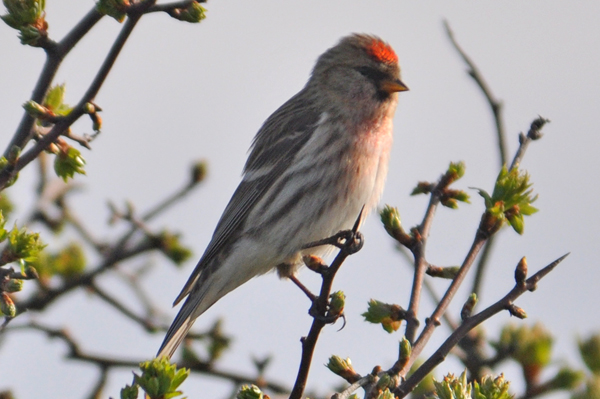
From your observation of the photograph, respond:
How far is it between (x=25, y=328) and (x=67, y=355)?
0.32 m

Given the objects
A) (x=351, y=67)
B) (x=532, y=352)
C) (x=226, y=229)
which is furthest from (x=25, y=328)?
(x=351, y=67)

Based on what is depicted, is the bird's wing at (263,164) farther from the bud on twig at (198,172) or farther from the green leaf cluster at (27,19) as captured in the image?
the green leaf cluster at (27,19)

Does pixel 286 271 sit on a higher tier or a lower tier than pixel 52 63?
lower

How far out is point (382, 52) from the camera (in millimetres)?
6758

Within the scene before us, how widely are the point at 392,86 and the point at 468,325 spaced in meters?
3.69

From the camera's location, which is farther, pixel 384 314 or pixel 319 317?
pixel 384 314

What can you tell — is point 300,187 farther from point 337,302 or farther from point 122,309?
point 337,302

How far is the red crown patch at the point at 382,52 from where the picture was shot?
265 inches

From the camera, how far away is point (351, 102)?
20.8 feet

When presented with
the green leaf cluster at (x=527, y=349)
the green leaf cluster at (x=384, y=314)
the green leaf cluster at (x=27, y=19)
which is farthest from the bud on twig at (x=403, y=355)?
the green leaf cluster at (x=27, y=19)

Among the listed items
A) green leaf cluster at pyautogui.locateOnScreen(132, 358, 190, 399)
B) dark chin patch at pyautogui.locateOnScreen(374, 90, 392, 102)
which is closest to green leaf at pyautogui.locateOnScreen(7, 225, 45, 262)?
green leaf cluster at pyautogui.locateOnScreen(132, 358, 190, 399)

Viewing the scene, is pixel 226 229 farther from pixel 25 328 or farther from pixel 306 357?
pixel 306 357

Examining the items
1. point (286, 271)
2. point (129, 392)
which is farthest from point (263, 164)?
point (129, 392)

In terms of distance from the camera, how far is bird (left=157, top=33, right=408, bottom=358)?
18.4ft
